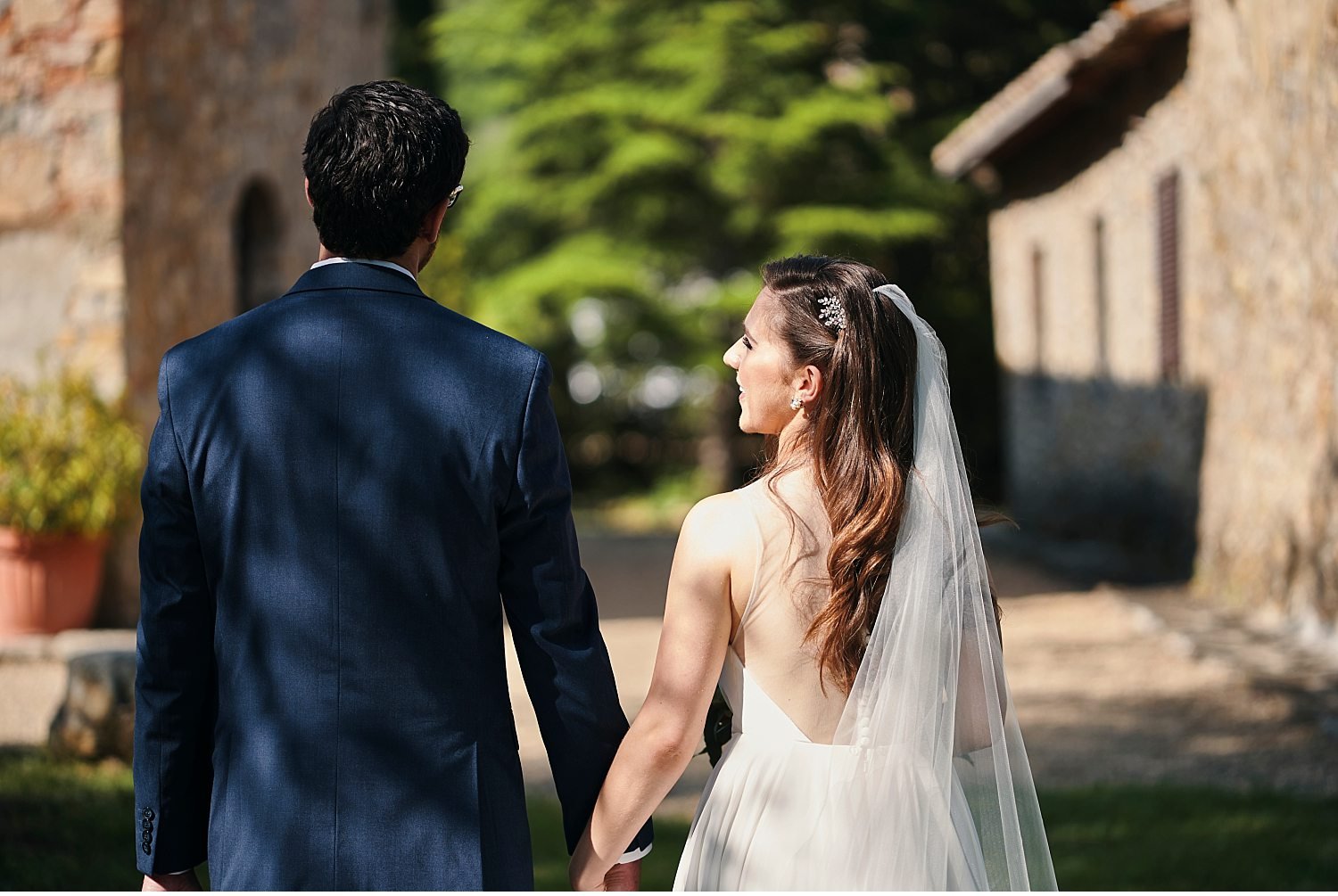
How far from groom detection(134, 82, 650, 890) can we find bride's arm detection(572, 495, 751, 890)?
0.12m

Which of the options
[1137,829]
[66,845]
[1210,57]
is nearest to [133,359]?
[66,845]

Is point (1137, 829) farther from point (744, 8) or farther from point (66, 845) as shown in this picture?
point (744, 8)

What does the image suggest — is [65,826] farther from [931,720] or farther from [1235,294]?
[1235,294]

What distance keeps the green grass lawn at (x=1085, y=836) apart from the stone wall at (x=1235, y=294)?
3.07 m

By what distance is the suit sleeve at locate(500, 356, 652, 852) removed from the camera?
85.2 inches

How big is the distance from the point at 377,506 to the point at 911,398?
92 centimetres

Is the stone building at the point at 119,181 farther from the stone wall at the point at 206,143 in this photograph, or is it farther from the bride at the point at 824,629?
the bride at the point at 824,629

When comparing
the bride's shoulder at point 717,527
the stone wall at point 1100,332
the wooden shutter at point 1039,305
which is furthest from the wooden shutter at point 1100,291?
the bride's shoulder at point 717,527

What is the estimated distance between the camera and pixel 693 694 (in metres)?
2.29

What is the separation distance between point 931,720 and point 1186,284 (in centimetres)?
917

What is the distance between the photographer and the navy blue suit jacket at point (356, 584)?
6.95 ft

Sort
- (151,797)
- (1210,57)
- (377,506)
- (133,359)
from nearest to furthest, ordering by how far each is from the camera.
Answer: (377,506)
(151,797)
(133,359)
(1210,57)

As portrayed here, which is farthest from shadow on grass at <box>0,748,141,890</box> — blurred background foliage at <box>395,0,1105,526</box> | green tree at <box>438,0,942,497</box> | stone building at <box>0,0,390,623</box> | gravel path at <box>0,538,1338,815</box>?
green tree at <box>438,0,942,497</box>

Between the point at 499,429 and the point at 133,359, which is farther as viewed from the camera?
the point at 133,359
